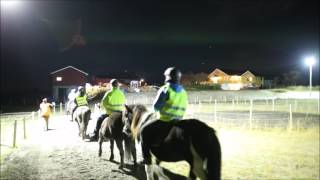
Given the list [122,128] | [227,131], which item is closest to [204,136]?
[122,128]

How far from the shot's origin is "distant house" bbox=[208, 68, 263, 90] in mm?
35812

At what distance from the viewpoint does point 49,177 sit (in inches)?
390

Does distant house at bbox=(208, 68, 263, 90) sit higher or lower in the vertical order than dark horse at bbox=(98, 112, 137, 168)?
higher

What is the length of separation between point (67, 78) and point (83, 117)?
137ft

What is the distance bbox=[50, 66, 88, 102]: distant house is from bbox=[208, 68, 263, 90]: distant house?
22.2 m

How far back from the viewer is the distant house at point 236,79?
35.8 meters

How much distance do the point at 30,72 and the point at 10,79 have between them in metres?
4.02

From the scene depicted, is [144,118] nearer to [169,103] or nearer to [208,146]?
[169,103]

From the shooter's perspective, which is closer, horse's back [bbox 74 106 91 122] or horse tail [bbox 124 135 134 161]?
horse tail [bbox 124 135 134 161]

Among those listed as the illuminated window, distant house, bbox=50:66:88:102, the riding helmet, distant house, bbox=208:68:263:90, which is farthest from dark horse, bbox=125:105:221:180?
distant house, bbox=50:66:88:102

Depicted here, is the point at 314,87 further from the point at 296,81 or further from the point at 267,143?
the point at 267,143

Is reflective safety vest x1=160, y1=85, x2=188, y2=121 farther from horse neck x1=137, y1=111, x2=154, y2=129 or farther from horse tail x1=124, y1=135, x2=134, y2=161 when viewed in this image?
horse tail x1=124, y1=135, x2=134, y2=161

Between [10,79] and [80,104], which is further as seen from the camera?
[10,79]

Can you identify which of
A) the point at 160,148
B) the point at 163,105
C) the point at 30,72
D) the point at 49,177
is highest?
the point at 30,72
